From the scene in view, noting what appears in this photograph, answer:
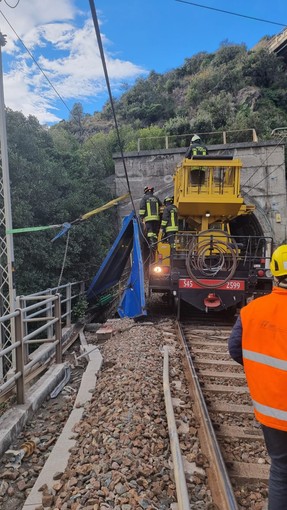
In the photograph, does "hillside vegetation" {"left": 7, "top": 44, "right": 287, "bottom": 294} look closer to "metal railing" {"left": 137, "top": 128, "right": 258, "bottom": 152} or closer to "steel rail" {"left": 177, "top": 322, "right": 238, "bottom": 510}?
"metal railing" {"left": 137, "top": 128, "right": 258, "bottom": 152}

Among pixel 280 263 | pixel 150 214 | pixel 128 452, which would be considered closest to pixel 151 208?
pixel 150 214

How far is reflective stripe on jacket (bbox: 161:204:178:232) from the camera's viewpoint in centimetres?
946

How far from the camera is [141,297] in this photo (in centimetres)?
869

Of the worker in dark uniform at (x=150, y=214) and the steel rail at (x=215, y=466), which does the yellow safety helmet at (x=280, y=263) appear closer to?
the steel rail at (x=215, y=466)

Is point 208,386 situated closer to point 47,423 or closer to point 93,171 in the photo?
point 47,423

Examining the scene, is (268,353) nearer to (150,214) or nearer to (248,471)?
(248,471)

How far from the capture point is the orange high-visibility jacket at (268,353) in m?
1.94

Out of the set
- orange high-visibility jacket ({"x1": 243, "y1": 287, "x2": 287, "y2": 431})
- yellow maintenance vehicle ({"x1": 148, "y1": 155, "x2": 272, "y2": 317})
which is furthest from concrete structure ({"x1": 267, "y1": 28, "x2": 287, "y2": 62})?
orange high-visibility jacket ({"x1": 243, "y1": 287, "x2": 287, "y2": 431})

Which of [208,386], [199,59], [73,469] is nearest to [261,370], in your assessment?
[73,469]

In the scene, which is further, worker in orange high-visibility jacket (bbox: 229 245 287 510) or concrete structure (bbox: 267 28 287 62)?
concrete structure (bbox: 267 28 287 62)

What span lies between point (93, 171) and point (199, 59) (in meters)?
34.1

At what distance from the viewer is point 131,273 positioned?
30.5ft

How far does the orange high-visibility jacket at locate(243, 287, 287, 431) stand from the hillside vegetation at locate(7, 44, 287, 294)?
7.59 metres

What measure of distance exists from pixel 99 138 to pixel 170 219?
16.6 m
